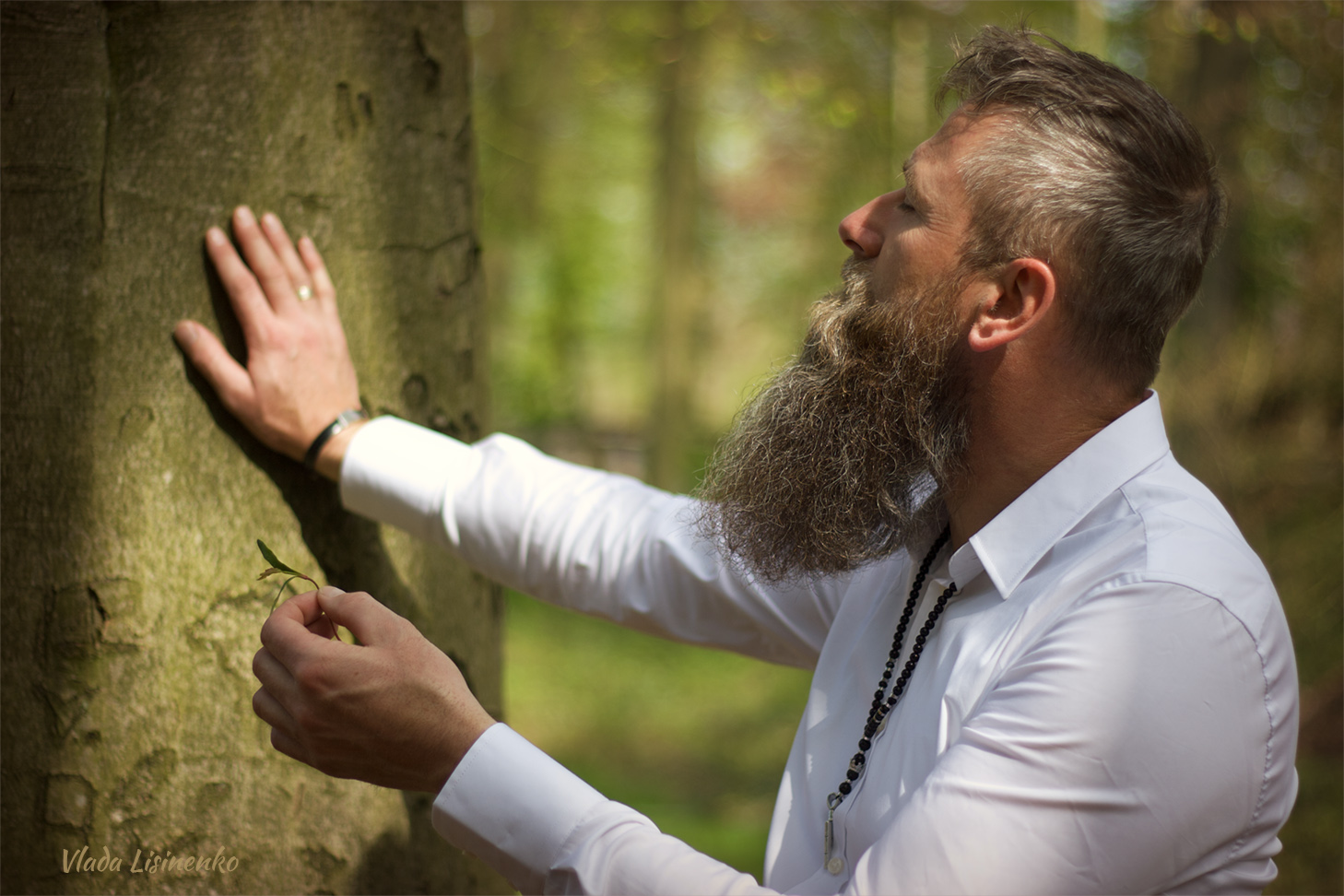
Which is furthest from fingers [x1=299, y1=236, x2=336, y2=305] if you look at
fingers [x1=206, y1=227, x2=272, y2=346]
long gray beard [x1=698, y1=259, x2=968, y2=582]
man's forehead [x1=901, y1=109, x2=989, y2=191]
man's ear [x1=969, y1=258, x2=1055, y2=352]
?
man's ear [x1=969, y1=258, x2=1055, y2=352]

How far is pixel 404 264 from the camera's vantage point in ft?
6.87

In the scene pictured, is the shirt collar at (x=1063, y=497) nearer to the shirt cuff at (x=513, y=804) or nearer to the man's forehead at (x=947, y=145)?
the man's forehead at (x=947, y=145)

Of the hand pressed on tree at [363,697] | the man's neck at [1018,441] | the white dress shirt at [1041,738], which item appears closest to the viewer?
the white dress shirt at [1041,738]

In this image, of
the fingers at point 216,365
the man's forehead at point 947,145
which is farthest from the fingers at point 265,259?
the man's forehead at point 947,145

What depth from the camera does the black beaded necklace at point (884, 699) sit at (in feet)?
5.59

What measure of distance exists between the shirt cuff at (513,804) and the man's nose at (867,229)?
1110 millimetres

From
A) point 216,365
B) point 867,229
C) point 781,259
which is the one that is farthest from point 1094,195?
point 781,259

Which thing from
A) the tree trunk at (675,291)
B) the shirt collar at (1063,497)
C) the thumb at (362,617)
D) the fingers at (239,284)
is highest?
the fingers at (239,284)

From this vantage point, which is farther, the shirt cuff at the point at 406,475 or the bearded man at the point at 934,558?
the shirt cuff at the point at 406,475

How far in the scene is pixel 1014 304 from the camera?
1.79 meters

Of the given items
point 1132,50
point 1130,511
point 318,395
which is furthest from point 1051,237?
point 1132,50

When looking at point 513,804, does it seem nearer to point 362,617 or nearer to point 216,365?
point 362,617

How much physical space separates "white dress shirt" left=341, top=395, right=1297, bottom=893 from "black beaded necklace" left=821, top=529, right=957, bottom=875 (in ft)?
0.05

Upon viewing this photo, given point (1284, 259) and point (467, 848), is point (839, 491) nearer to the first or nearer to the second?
point (467, 848)
